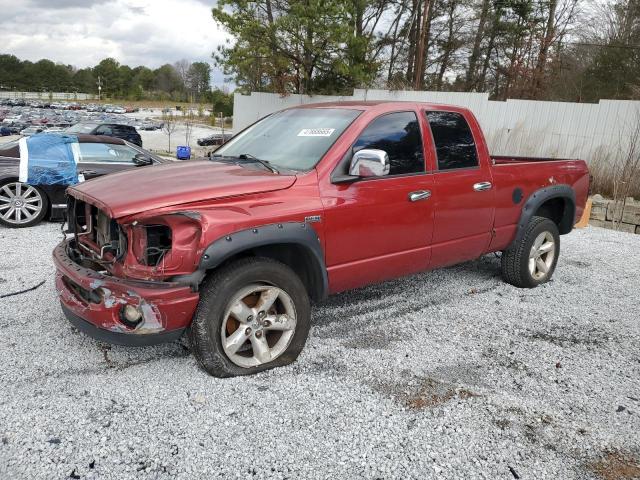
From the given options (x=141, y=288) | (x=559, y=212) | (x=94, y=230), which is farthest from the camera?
(x=559, y=212)

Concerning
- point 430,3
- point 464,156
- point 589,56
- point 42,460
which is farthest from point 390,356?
point 430,3

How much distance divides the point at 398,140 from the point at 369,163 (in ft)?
2.34

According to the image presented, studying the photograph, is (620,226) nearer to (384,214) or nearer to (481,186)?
(481,186)

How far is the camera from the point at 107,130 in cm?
1928

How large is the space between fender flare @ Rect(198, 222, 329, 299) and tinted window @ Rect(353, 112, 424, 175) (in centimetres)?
82

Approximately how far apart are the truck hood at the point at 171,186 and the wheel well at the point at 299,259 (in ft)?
1.35

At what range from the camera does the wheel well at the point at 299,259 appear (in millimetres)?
3479

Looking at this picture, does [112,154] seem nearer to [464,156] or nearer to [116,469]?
[464,156]

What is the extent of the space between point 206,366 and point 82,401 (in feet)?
2.41

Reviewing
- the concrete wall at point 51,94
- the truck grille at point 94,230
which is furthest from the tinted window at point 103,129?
the concrete wall at point 51,94

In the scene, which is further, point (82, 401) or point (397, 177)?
point (397, 177)

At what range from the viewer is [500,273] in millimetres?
5918

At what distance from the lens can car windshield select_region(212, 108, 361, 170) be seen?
3.77m

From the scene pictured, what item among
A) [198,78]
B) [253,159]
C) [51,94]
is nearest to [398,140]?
[253,159]
